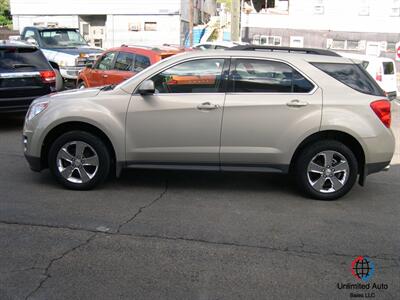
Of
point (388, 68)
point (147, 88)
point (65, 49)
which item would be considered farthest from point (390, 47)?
point (147, 88)

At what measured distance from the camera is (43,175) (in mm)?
6750

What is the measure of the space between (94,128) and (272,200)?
2174 mm

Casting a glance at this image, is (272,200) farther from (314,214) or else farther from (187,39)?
(187,39)

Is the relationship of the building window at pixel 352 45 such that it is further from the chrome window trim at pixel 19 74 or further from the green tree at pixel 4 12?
the green tree at pixel 4 12

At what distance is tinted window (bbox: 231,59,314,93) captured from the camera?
19.2 ft

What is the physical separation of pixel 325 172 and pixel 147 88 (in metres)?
2.18

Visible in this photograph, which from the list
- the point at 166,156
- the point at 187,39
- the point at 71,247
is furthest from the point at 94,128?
the point at 187,39

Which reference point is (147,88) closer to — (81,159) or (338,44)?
(81,159)

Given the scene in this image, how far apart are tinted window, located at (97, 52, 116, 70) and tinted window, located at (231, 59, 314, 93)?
5.89 m

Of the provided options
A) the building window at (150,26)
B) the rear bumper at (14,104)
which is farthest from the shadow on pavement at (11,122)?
the building window at (150,26)

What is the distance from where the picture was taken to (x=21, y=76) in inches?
378

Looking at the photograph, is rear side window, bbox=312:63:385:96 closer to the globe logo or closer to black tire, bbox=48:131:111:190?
the globe logo

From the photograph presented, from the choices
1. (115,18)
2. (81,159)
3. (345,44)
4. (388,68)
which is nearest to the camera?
(81,159)

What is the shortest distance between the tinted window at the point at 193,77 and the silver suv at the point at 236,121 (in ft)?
0.04
